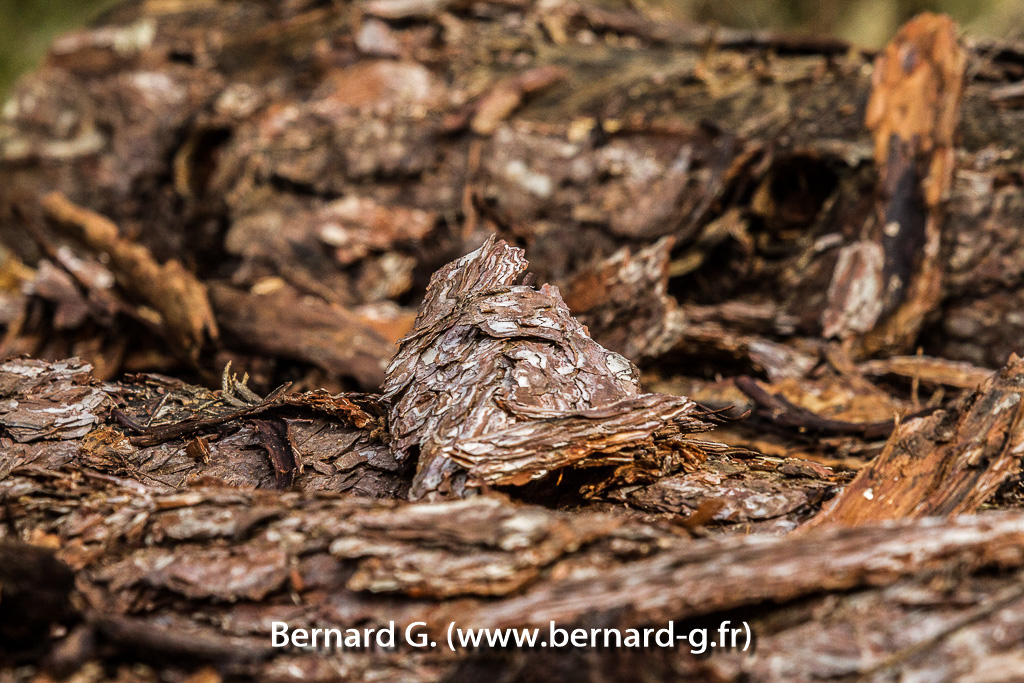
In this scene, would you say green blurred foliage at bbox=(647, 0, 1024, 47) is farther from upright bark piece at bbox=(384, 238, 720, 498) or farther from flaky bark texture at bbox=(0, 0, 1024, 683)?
upright bark piece at bbox=(384, 238, 720, 498)

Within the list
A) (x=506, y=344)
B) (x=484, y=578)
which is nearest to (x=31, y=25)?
(x=506, y=344)

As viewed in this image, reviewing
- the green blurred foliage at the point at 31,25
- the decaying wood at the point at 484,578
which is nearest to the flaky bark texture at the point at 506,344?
the decaying wood at the point at 484,578

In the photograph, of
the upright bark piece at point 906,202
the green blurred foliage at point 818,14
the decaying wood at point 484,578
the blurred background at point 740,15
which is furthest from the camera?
the green blurred foliage at point 818,14

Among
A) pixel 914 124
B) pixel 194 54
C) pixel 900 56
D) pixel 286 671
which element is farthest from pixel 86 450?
pixel 194 54

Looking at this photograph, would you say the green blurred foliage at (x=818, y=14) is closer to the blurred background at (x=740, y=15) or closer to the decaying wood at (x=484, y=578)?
the blurred background at (x=740, y=15)

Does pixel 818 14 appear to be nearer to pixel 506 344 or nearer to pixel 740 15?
pixel 740 15

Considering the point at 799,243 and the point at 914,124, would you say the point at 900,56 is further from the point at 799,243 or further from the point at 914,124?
the point at 799,243
